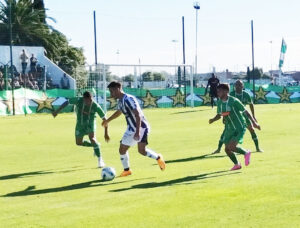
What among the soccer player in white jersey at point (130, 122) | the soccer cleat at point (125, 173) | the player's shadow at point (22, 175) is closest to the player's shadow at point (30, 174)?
the player's shadow at point (22, 175)

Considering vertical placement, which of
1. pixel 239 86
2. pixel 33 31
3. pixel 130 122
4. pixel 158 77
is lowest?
pixel 130 122

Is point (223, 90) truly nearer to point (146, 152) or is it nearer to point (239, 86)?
point (146, 152)

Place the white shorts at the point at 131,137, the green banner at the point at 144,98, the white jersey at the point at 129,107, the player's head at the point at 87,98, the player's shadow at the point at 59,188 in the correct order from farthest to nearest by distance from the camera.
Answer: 1. the green banner at the point at 144,98
2. the player's head at the point at 87,98
3. the white shorts at the point at 131,137
4. the white jersey at the point at 129,107
5. the player's shadow at the point at 59,188

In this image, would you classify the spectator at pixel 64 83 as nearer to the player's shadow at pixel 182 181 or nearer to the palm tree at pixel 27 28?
the palm tree at pixel 27 28

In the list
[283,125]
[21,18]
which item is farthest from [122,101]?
[21,18]

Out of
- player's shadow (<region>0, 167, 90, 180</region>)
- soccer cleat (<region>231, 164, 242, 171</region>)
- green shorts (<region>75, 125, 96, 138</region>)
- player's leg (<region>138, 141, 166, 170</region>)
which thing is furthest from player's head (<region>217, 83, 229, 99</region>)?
player's shadow (<region>0, 167, 90, 180</region>)

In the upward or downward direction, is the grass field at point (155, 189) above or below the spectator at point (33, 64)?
below

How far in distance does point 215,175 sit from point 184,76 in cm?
3568

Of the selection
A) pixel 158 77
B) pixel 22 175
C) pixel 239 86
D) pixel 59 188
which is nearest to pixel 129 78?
pixel 158 77

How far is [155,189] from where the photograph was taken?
9.77 metres

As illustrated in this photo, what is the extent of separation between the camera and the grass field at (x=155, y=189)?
24.8 ft

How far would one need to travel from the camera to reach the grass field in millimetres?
7562

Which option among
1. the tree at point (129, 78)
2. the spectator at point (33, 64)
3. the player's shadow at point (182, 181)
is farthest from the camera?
the spectator at point (33, 64)

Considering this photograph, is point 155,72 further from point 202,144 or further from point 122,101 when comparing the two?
point 122,101
